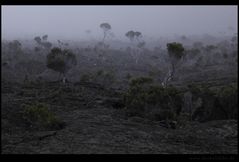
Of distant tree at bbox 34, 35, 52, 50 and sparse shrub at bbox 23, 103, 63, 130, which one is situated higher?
distant tree at bbox 34, 35, 52, 50

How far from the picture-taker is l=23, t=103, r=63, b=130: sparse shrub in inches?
754

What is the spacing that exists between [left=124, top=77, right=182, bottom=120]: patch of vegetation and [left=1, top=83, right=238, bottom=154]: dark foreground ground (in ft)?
2.99

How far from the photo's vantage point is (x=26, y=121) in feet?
67.1

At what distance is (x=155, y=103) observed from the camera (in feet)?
75.9

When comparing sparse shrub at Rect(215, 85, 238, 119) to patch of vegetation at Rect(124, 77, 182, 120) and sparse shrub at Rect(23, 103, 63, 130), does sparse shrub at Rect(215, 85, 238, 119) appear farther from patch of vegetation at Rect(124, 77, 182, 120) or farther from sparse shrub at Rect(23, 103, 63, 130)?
sparse shrub at Rect(23, 103, 63, 130)

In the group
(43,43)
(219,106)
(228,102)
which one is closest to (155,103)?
(219,106)

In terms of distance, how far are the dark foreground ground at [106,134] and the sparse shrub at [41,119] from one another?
528 mm

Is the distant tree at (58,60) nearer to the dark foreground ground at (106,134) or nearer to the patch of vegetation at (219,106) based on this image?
the dark foreground ground at (106,134)

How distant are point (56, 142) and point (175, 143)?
5228mm

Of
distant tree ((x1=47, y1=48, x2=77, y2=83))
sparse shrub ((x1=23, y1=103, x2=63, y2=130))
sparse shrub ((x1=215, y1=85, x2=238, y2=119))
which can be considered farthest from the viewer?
distant tree ((x1=47, y1=48, x2=77, y2=83))

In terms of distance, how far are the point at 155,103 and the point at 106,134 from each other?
5.90 meters

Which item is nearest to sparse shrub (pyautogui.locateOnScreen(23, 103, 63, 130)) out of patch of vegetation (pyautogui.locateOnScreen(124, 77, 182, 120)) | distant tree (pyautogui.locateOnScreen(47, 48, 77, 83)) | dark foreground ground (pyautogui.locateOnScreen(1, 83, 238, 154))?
dark foreground ground (pyautogui.locateOnScreen(1, 83, 238, 154))

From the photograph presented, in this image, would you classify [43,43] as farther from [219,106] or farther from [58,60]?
[219,106]

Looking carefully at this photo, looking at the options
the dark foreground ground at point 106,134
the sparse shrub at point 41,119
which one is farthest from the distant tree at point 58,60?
the sparse shrub at point 41,119
